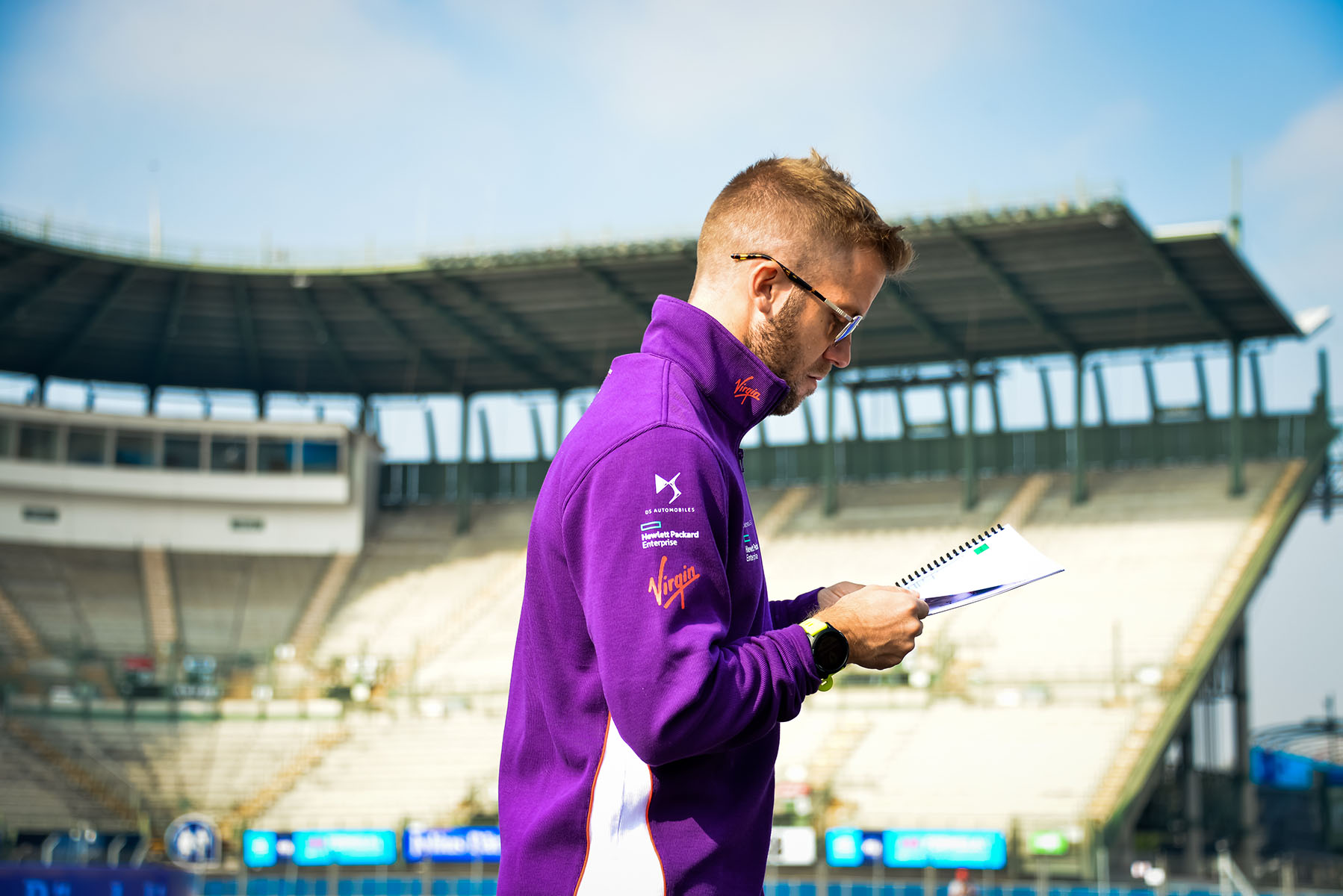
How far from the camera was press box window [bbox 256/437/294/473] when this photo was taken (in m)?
42.4

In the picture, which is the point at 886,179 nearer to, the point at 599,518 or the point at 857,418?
the point at 857,418

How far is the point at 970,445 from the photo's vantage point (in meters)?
39.4

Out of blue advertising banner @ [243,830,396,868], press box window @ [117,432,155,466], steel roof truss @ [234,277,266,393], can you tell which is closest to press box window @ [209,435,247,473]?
press box window @ [117,432,155,466]

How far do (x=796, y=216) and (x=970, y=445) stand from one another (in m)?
37.9

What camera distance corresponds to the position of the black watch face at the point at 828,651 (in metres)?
2.23

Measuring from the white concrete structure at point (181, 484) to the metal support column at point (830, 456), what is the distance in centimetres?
1500

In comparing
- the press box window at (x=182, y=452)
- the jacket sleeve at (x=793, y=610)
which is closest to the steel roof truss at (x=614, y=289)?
the press box window at (x=182, y=452)

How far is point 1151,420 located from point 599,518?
40340 mm

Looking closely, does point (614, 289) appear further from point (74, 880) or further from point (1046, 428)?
point (74, 880)

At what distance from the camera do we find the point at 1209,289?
34.5m

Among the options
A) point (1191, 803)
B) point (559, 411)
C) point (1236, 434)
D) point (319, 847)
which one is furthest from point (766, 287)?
point (559, 411)

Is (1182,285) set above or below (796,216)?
above

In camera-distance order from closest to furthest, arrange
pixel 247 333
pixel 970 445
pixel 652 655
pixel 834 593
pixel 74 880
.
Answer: pixel 652 655 → pixel 834 593 → pixel 74 880 → pixel 970 445 → pixel 247 333

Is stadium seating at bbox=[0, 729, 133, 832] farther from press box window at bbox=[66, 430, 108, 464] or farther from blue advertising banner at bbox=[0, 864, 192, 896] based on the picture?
blue advertising banner at bbox=[0, 864, 192, 896]
